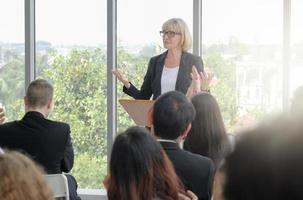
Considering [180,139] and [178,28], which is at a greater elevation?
[178,28]

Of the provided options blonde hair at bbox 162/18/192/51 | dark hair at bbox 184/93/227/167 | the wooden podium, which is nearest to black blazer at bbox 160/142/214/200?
dark hair at bbox 184/93/227/167

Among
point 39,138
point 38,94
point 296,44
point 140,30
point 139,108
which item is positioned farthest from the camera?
point 140,30

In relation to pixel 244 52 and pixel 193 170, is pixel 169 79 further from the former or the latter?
pixel 193 170

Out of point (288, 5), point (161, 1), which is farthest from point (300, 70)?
point (161, 1)

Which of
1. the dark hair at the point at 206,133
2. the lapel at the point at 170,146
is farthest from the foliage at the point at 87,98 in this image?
the lapel at the point at 170,146

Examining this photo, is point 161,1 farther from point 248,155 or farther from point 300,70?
point 248,155

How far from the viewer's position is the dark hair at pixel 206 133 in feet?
9.77

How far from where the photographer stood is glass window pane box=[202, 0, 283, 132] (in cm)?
549

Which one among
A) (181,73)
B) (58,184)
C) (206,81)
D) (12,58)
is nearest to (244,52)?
(181,73)

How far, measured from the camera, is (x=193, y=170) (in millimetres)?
2510

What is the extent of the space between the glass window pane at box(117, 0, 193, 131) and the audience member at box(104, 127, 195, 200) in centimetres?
367

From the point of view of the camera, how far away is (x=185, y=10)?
5.74 m

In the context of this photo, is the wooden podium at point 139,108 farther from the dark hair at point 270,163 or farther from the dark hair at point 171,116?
the dark hair at point 270,163

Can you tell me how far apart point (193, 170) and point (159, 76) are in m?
2.08
